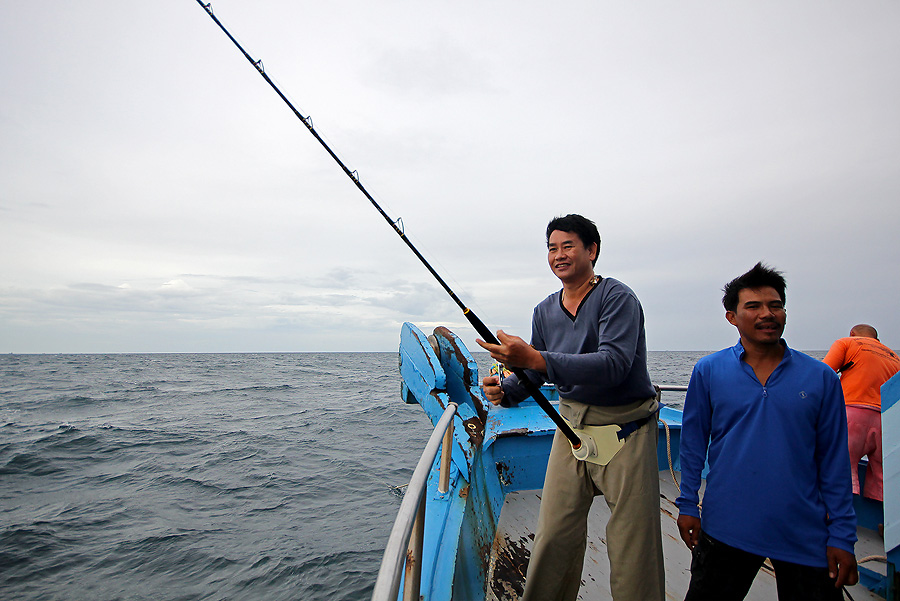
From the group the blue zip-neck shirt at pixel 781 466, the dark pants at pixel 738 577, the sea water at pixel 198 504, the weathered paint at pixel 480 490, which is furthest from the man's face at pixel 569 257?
the sea water at pixel 198 504

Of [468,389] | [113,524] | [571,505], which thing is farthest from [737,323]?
[113,524]

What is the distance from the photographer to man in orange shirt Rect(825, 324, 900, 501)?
3398mm

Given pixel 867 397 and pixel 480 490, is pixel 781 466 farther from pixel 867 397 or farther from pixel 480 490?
pixel 867 397

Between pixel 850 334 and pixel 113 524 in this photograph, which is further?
pixel 113 524

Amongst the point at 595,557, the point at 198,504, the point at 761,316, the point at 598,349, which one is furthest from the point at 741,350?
the point at 198,504

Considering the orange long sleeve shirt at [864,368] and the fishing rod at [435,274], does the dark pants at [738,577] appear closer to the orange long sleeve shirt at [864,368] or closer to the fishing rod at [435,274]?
the fishing rod at [435,274]

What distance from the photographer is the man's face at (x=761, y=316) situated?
1.82 metres

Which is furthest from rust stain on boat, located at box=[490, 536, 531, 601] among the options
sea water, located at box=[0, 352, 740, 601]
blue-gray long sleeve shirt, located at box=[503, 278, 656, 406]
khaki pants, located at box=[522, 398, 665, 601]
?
sea water, located at box=[0, 352, 740, 601]

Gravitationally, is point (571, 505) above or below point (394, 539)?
below

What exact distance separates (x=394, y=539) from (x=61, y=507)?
33.7ft

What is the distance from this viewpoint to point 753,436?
1781mm

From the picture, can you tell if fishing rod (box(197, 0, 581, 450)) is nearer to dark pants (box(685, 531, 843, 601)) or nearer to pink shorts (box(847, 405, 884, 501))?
dark pants (box(685, 531, 843, 601))

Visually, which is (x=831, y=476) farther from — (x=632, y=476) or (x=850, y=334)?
(x=850, y=334)

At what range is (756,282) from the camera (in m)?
1.89
